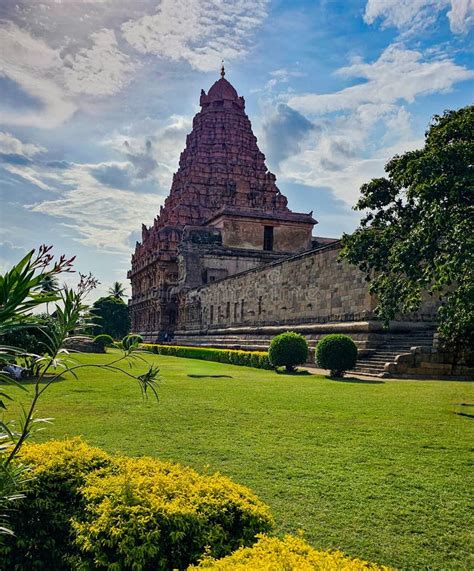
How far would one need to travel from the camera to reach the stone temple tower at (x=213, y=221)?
38.6 metres

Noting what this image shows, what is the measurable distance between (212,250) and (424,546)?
35392 mm

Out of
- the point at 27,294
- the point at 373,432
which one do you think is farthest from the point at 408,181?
the point at 27,294

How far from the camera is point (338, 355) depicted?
13703mm

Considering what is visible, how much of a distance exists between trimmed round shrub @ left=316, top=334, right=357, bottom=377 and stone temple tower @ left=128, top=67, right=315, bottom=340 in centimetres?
2478

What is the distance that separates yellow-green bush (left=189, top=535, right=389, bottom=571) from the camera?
79.9 inches

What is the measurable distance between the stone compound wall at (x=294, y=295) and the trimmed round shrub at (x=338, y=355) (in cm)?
302

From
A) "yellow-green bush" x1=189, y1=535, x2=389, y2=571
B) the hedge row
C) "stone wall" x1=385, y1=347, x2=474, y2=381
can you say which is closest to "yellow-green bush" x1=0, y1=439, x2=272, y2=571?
"yellow-green bush" x1=189, y1=535, x2=389, y2=571

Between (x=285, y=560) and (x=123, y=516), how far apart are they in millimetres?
1045

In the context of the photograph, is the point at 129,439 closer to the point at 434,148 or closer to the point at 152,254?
the point at 434,148

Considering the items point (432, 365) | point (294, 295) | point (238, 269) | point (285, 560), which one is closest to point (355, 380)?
point (432, 365)

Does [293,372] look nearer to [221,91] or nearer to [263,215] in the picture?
[263,215]

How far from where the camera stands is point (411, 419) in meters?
7.20

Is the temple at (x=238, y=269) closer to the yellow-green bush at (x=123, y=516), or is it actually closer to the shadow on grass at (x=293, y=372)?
the shadow on grass at (x=293, y=372)

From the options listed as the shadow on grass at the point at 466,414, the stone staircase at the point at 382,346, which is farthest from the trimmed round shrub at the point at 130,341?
the stone staircase at the point at 382,346
